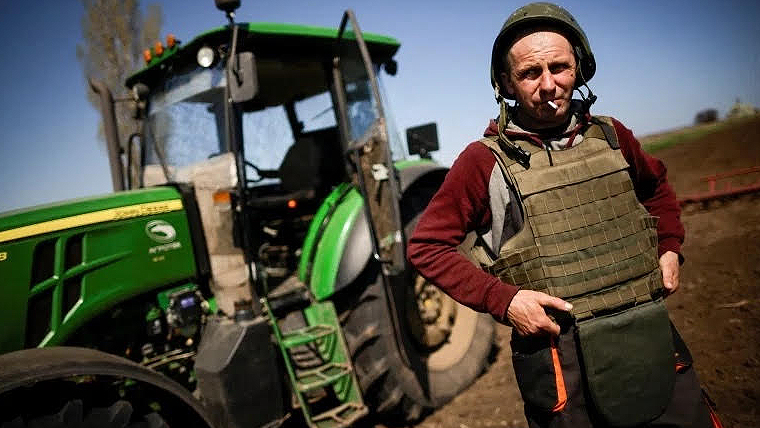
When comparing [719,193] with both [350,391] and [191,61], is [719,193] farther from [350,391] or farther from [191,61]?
[191,61]

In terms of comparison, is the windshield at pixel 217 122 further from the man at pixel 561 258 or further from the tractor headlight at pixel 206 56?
the man at pixel 561 258

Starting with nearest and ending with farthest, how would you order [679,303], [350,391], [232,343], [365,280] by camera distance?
1. [232,343]
2. [350,391]
3. [365,280]
4. [679,303]

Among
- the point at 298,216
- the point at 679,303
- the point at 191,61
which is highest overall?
the point at 191,61

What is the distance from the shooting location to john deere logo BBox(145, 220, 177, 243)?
2.33 meters

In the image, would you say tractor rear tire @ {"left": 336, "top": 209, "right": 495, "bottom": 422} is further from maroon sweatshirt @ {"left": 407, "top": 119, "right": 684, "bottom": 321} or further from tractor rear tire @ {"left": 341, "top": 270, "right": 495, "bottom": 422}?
maroon sweatshirt @ {"left": 407, "top": 119, "right": 684, "bottom": 321}

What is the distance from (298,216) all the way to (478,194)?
2.37 metres

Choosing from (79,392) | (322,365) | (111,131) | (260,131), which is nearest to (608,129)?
(322,365)

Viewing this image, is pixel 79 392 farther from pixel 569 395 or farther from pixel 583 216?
pixel 583 216

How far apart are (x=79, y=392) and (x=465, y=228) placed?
5.14 ft

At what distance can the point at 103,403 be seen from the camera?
1713 millimetres

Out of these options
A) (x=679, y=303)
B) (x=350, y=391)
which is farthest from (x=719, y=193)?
(x=350, y=391)

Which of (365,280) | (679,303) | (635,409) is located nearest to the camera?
(635,409)

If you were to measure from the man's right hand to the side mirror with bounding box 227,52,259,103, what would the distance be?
164 centimetres

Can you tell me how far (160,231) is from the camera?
237cm
